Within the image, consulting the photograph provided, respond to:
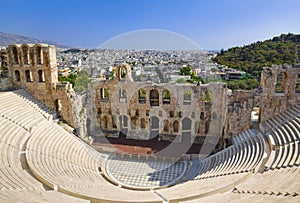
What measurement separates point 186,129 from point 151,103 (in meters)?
3.67

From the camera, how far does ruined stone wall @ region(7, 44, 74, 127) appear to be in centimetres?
1634

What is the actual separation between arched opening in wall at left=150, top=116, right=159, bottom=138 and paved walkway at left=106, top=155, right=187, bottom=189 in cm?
377

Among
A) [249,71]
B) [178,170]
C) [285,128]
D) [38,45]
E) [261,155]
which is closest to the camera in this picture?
[261,155]

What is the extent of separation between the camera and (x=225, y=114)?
16.3 metres

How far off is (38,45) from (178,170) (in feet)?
43.4

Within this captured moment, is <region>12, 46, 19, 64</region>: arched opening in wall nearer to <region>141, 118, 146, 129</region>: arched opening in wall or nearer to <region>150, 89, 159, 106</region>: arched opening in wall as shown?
<region>141, 118, 146, 129</region>: arched opening in wall

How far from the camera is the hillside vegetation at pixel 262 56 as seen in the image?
123 ft

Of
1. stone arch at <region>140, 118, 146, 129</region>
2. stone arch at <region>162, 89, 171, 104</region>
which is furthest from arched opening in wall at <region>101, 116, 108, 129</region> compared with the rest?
stone arch at <region>162, 89, 171, 104</region>

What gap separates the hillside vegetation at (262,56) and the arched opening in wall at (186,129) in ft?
79.2

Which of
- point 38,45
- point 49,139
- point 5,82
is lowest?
point 49,139

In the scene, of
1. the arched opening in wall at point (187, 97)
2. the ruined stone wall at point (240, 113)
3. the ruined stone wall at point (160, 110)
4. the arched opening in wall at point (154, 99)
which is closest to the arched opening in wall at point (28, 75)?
the ruined stone wall at point (160, 110)

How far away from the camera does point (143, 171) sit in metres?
13.9

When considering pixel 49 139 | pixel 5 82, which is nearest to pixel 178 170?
pixel 49 139

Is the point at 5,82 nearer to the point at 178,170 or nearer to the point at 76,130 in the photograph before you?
the point at 76,130
